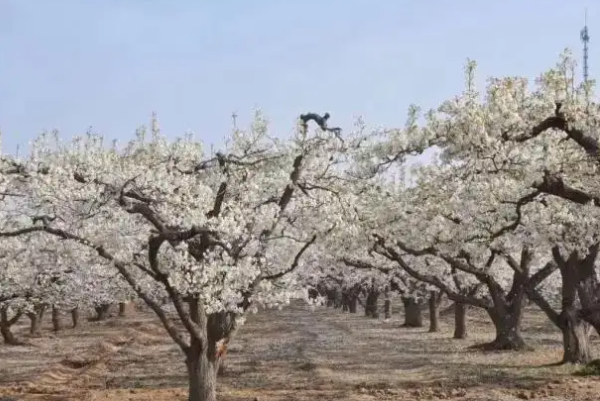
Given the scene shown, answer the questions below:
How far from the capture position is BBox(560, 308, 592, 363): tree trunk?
25359mm

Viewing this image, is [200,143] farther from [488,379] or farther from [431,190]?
[488,379]

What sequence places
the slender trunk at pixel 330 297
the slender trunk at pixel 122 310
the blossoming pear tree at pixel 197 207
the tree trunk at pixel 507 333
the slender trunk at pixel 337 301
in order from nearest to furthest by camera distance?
the blossoming pear tree at pixel 197 207 < the tree trunk at pixel 507 333 < the slender trunk at pixel 122 310 < the slender trunk at pixel 337 301 < the slender trunk at pixel 330 297

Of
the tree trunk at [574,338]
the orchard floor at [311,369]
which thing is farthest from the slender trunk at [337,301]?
the tree trunk at [574,338]

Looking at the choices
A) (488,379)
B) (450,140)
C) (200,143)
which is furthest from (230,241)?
(488,379)

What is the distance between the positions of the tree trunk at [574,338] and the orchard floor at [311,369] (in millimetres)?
785

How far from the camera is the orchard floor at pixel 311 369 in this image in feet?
68.4

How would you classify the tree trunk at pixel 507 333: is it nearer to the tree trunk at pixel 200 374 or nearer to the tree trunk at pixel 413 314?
the tree trunk at pixel 200 374

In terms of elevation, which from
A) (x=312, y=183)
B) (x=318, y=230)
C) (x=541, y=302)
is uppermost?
(x=312, y=183)

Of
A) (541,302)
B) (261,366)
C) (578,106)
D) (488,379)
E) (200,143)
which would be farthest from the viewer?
(261,366)

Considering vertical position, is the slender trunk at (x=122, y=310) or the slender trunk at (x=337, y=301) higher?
the slender trunk at (x=337, y=301)

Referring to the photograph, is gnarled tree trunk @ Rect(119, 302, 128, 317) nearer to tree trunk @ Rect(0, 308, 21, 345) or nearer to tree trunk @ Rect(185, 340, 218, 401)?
tree trunk @ Rect(0, 308, 21, 345)

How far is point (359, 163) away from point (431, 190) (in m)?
2.01

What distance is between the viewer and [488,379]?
2339 cm

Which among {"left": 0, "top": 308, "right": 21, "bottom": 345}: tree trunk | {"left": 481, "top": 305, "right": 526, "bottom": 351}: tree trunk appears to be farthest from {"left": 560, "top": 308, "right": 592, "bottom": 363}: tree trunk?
{"left": 0, "top": 308, "right": 21, "bottom": 345}: tree trunk
